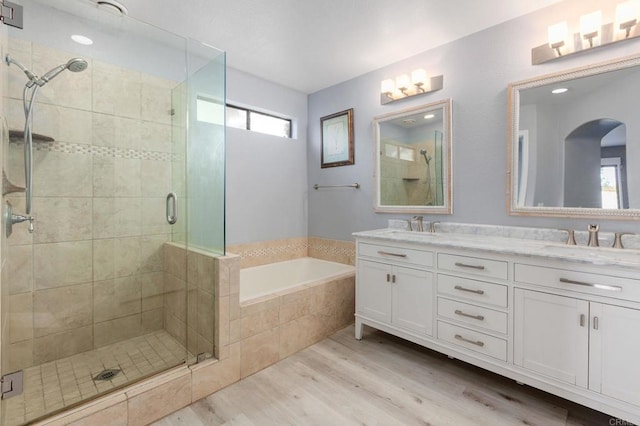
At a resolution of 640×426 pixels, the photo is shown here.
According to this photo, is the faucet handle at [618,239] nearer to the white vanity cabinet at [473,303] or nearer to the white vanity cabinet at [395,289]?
the white vanity cabinet at [473,303]

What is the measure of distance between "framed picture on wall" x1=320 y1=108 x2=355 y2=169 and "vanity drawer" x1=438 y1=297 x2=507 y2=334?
174cm

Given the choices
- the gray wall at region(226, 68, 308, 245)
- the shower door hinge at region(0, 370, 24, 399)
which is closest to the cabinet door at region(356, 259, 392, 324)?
the gray wall at region(226, 68, 308, 245)

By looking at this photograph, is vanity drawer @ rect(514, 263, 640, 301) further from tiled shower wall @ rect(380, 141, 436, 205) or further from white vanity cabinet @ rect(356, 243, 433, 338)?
tiled shower wall @ rect(380, 141, 436, 205)

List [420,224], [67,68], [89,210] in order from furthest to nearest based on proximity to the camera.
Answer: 1. [420,224]
2. [89,210]
3. [67,68]

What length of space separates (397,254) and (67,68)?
103 inches

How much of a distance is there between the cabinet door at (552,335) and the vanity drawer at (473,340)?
0.26ft

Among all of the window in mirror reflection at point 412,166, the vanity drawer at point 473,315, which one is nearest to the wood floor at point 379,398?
the vanity drawer at point 473,315

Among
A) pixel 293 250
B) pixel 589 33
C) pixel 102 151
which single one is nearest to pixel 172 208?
pixel 102 151

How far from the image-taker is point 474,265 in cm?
179

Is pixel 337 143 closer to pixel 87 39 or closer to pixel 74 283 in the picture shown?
pixel 87 39

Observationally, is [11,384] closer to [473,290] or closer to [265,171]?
[265,171]

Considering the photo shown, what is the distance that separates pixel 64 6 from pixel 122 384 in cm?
243

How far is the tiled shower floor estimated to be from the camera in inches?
56.7

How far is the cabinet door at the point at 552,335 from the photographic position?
1437mm
